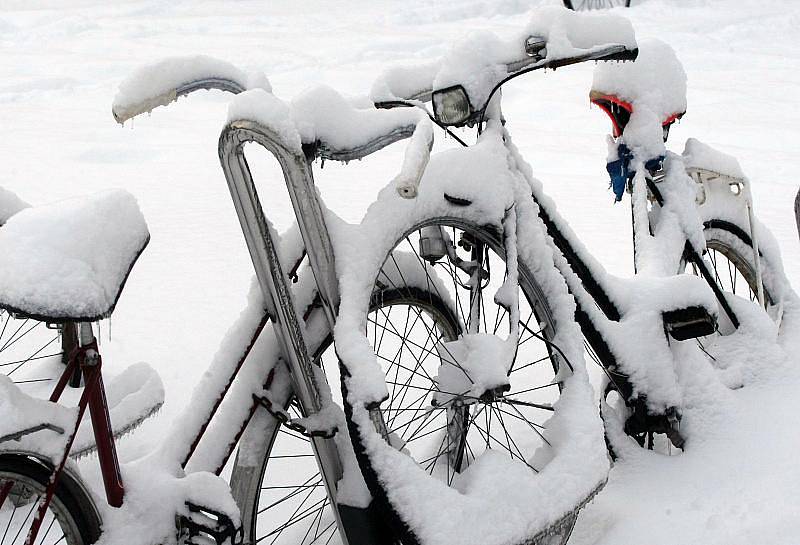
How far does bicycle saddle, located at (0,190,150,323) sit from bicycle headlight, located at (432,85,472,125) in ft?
2.64

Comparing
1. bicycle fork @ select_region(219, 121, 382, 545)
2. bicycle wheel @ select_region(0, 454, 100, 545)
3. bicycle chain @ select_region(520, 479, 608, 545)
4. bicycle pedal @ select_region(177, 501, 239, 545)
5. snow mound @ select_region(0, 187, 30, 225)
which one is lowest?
bicycle chain @ select_region(520, 479, 608, 545)

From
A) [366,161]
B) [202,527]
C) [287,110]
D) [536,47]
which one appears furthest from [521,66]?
[366,161]

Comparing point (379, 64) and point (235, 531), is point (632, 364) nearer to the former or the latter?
point (235, 531)

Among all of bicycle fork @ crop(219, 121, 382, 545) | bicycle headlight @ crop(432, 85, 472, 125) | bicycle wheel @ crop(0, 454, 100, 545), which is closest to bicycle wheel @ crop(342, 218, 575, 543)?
bicycle fork @ crop(219, 121, 382, 545)

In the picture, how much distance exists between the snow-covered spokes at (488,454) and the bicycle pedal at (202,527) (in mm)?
342

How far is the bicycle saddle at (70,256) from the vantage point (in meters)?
1.58

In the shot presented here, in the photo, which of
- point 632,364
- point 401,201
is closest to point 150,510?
point 401,201

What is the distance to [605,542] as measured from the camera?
2424 mm

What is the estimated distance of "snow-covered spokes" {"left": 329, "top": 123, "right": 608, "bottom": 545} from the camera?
74.4 inches

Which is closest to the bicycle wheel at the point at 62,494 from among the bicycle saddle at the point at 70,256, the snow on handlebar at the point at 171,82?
the bicycle saddle at the point at 70,256

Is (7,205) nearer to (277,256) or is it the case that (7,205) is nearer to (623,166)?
(277,256)

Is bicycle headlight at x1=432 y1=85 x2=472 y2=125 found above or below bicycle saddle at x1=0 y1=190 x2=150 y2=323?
above

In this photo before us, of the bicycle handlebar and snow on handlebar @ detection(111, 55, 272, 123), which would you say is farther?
the bicycle handlebar

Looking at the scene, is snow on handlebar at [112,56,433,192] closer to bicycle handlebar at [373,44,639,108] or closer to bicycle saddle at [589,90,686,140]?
bicycle handlebar at [373,44,639,108]
